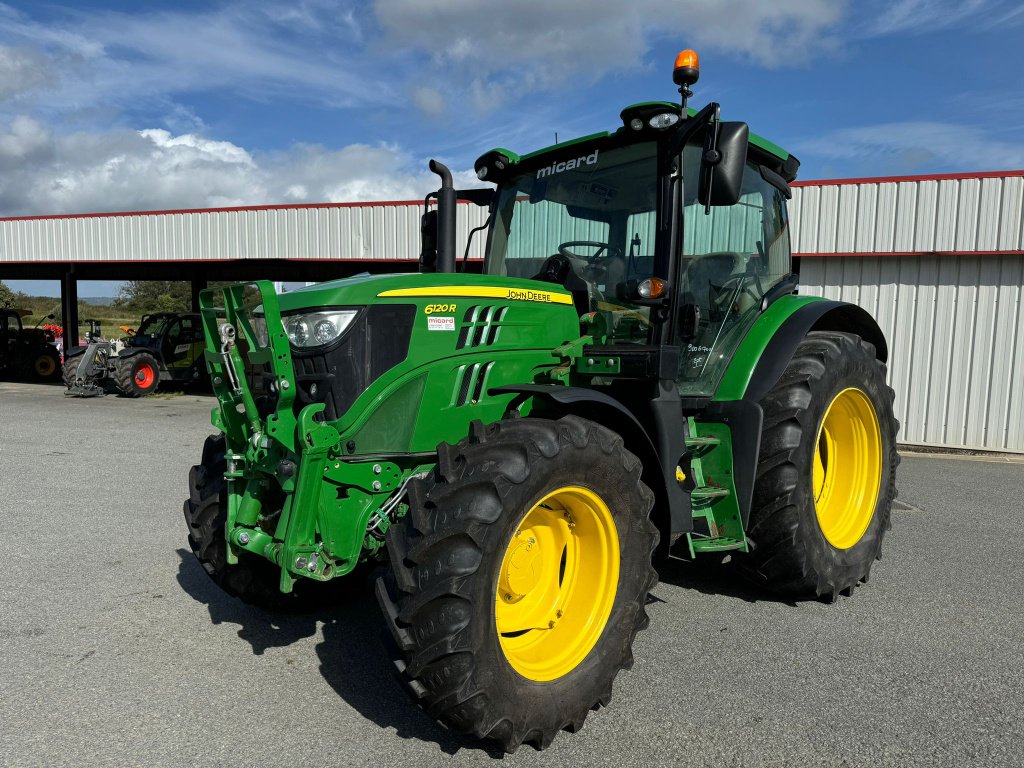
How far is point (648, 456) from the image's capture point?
328cm

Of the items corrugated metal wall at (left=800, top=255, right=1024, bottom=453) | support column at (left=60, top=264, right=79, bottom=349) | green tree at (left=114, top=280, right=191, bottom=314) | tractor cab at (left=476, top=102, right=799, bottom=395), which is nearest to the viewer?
tractor cab at (left=476, top=102, right=799, bottom=395)

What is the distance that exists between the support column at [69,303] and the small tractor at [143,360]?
3.48 metres

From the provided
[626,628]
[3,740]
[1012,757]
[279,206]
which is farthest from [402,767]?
[279,206]

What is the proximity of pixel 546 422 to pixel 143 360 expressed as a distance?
14.9m

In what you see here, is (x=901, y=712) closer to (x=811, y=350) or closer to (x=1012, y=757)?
(x=1012, y=757)

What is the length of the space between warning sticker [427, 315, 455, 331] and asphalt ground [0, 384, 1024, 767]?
4.67 ft

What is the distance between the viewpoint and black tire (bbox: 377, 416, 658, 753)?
94.0 inches

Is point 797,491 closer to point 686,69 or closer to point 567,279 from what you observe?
point 567,279

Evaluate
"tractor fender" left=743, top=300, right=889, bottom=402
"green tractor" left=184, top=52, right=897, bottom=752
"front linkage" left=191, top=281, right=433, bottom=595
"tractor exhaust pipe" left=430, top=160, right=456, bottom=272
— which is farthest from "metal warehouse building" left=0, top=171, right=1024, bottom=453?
"front linkage" left=191, top=281, right=433, bottom=595

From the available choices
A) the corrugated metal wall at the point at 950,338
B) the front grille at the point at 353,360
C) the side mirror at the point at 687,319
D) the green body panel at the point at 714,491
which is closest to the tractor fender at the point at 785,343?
the green body panel at the point at 714,491

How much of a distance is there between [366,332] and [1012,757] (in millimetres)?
2654

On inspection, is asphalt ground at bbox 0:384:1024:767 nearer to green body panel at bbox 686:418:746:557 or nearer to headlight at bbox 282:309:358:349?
green body panel at bbox 686:418:746:557

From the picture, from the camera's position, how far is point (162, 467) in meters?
7.80

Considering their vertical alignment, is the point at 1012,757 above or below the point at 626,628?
below
